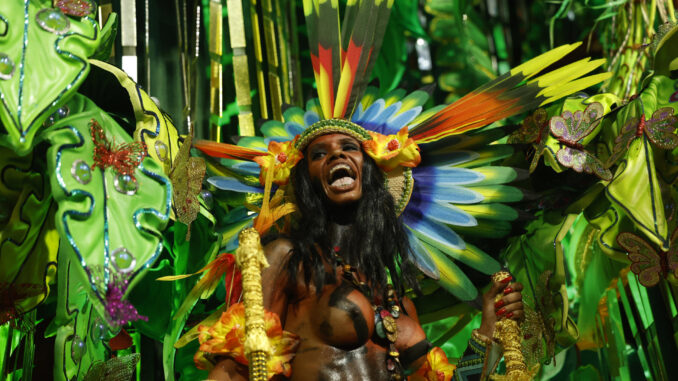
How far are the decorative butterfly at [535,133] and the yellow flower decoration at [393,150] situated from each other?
276mm

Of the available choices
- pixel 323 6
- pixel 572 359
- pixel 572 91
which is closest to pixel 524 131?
pixel 572 91

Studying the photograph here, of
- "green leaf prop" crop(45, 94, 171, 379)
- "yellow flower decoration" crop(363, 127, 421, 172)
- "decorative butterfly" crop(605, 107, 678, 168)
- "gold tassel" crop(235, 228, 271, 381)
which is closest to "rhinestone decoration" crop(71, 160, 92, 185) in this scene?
"green leaf prop" crop(45, 94, 171, 379)

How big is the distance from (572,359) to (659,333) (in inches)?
14.7

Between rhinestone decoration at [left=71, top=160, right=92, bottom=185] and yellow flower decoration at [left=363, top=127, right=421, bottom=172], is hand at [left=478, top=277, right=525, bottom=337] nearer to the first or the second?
yellow flower decoration at [left=363, top=127, right=421, bottom=172]

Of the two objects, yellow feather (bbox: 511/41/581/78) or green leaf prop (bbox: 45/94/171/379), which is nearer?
green leaf prop (bbox: 45/94/171/379)

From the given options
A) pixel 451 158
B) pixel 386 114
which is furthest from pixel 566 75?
pixel 386 114

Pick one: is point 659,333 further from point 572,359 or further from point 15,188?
point 15,188

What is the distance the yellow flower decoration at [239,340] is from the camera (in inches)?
68.4

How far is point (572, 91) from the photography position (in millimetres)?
2059

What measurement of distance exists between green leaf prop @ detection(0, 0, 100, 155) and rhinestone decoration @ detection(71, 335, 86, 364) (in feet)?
1.36

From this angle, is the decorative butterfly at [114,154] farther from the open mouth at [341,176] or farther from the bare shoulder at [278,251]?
the open mouth at [341,176]

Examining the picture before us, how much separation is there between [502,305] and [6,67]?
1157 millimetres

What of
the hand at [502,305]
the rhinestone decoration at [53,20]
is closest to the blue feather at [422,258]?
the hand at [502,305]

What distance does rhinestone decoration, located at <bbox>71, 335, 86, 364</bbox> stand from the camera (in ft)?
5.66
